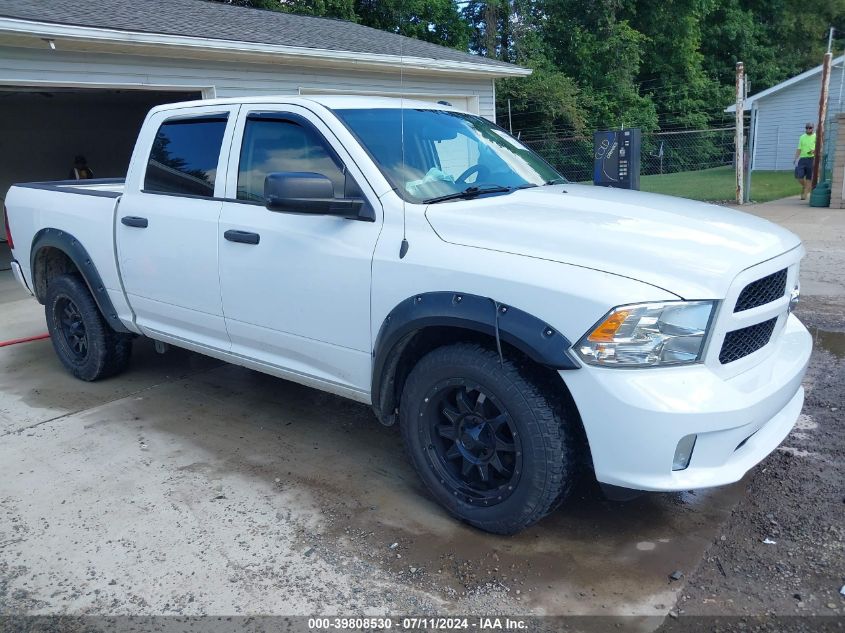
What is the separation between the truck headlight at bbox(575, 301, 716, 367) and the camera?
2.71m

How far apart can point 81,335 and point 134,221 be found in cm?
148

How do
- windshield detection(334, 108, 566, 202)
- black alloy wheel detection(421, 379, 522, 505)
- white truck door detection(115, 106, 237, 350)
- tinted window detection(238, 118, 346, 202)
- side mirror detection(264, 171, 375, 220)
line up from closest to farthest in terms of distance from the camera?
black alloy wheel detection(421, 379, 522, 505)
side mirror detection(264, 171, 375, 220)
windshield detection(334, 108, 566, 202)
tinted window detection(238, 118, 346, 202)
white truck door detection(115, 106, 237, 350)

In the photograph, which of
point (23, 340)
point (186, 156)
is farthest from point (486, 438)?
point (23, 340)

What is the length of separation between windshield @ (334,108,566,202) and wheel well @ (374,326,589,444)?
0.70 metres

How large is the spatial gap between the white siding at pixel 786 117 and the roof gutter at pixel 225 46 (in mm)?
20184

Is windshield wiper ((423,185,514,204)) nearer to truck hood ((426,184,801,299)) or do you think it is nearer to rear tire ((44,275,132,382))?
truck hood ((426,184,801,299))

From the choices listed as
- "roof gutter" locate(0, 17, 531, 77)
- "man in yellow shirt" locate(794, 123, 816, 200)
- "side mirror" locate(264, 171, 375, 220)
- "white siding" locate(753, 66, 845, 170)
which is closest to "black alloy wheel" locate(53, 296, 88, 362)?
"side mirror" locate(264, 171, 375, 220)

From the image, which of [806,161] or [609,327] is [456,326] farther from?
[806,161]

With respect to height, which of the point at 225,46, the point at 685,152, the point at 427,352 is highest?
the point at 225,46

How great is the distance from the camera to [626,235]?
3037mm

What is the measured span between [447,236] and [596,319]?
33.2 inches

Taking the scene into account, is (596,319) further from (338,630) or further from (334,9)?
(334,9)

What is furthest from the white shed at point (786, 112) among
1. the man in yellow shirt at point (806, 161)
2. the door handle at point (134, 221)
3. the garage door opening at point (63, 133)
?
the door handle at point (134, 221)

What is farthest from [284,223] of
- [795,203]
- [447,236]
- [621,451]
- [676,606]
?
[795,203]
